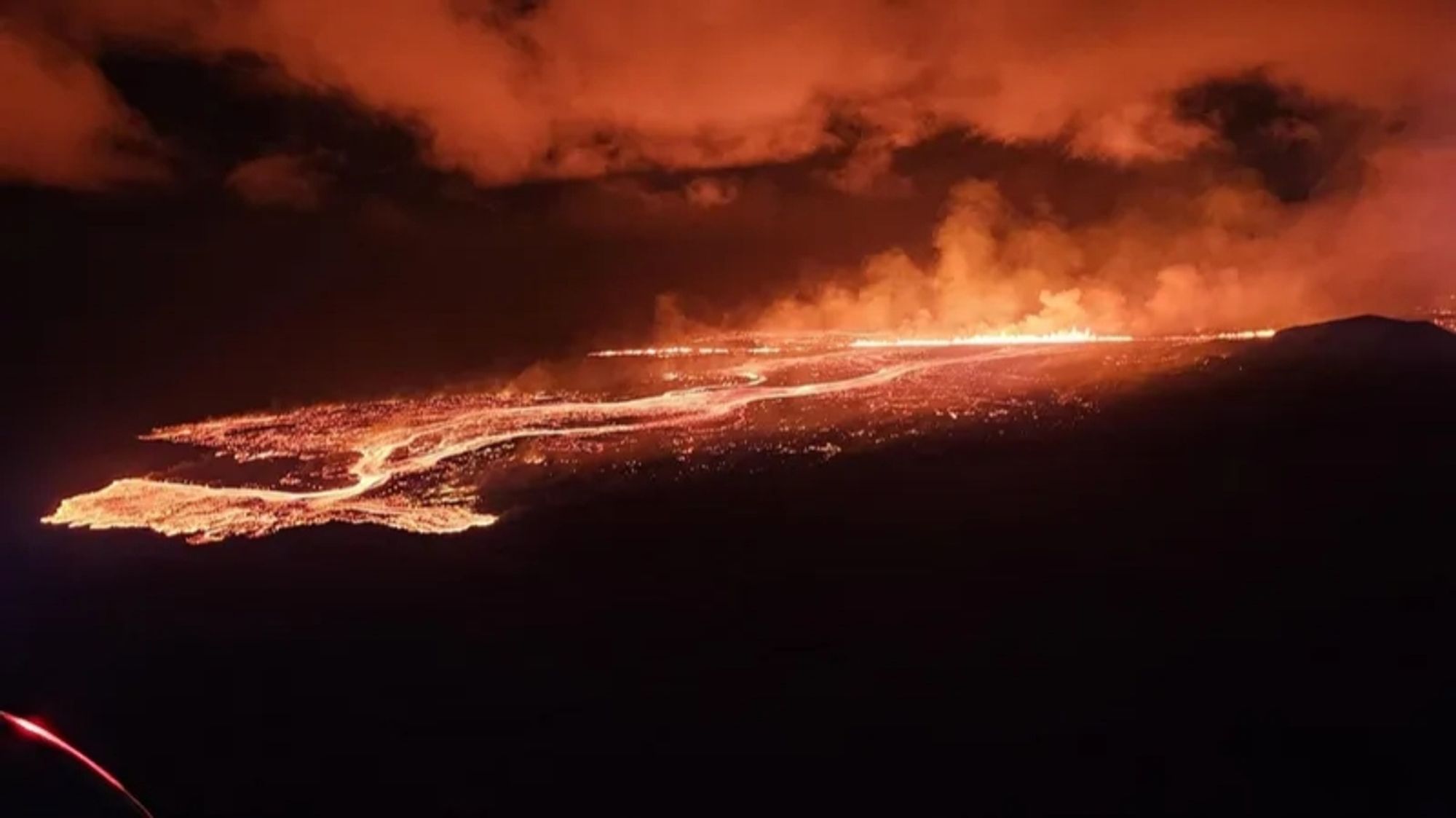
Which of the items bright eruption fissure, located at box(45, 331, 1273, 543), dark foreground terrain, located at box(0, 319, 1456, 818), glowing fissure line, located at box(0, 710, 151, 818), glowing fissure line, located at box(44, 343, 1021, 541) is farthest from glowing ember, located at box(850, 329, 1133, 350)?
glowing fissure line, located at box(0, 710, 151, 818)

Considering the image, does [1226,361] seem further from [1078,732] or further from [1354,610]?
[1078,732]

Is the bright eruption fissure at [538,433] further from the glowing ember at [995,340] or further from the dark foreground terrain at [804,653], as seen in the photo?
the glowing ember at [995,340]

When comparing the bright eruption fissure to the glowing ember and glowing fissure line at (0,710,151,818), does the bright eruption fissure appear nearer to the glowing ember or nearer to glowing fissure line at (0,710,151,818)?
the glowing ember

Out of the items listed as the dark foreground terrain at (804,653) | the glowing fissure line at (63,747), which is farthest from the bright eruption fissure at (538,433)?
the glowing fissure line at (63,747)

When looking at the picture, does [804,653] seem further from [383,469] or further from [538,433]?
[538,433]

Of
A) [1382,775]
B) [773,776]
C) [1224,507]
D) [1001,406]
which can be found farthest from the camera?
[1001,406]

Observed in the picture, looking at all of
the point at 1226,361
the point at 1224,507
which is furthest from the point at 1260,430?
the point at 1226,361
